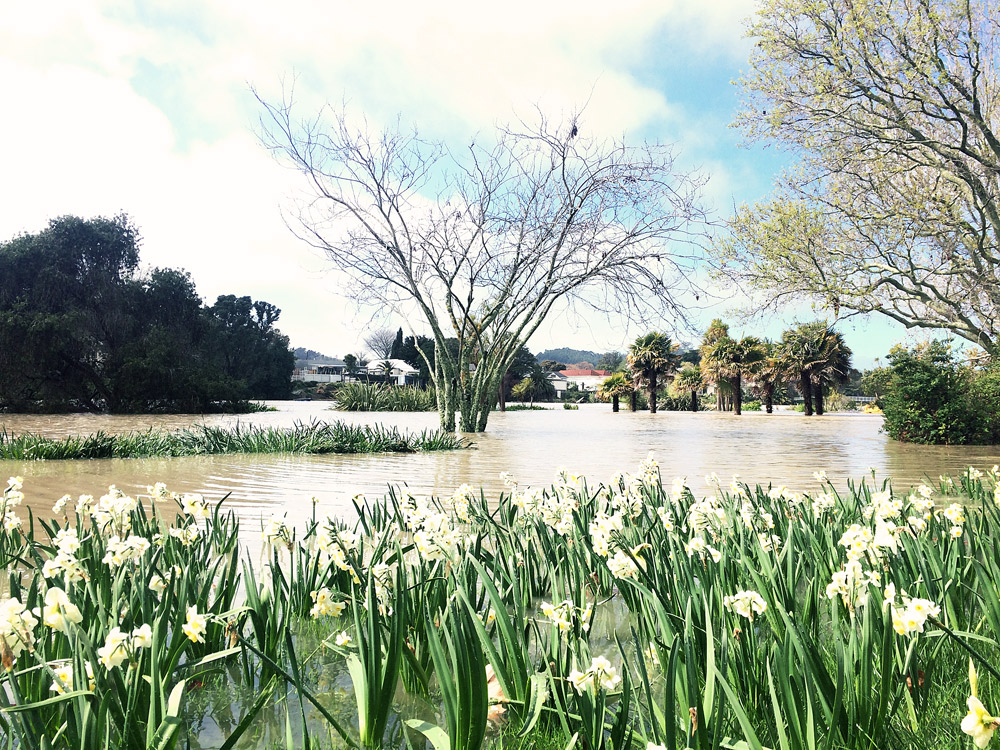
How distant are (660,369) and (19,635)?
47.1 m

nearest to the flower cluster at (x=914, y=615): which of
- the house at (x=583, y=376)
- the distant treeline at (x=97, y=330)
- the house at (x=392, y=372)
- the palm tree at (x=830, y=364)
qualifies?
the distant treeline at (x=97, y=330)

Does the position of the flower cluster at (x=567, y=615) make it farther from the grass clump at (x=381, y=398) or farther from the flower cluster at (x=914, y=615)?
the grass clump at (x=381, y=398)

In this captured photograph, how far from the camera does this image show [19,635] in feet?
5.21

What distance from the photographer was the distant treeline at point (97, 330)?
3184 centimetres

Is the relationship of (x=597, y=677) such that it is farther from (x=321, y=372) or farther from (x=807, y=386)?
(x=321, y=372)

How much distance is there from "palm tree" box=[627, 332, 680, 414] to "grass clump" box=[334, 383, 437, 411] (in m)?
18.1

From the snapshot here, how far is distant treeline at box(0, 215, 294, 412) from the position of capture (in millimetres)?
31844

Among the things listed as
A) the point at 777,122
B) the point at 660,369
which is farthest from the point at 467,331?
the point at 660,369

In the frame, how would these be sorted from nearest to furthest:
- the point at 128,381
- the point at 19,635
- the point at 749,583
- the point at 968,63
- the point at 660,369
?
the point at 19,635 < the point at 749,583 < the point at 968,63 < the point at 128,381 < the point at 660,369

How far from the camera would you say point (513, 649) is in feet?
6.22

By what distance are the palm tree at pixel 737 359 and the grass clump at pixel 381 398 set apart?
70.8 ft

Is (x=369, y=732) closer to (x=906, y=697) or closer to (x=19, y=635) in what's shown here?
(x=19, y=635)

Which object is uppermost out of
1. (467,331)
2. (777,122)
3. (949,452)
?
(777,122)

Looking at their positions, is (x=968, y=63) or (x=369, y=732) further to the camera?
(x=968, y=63)
